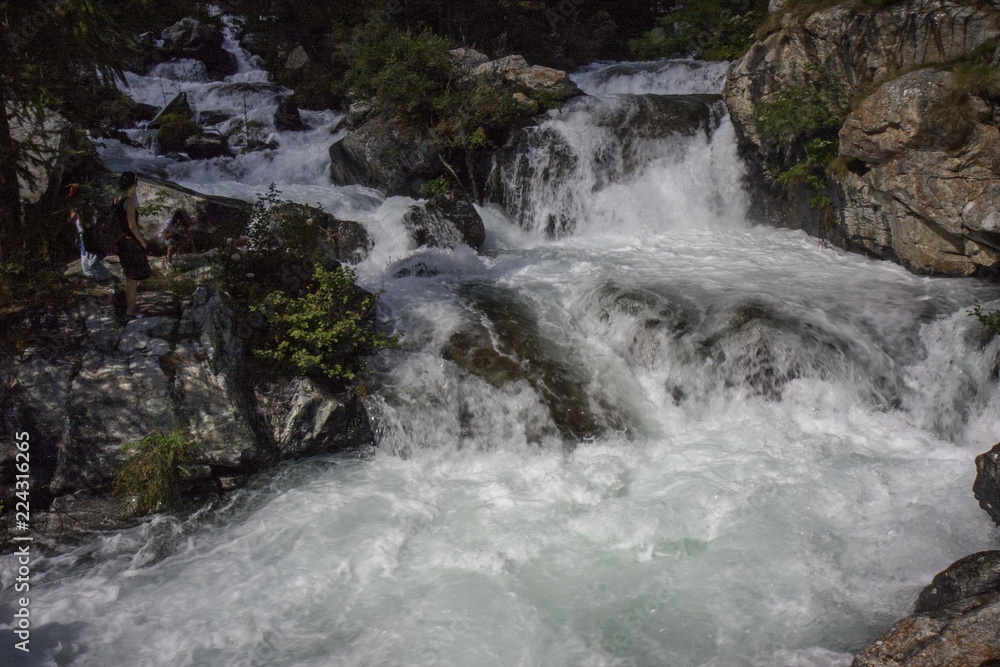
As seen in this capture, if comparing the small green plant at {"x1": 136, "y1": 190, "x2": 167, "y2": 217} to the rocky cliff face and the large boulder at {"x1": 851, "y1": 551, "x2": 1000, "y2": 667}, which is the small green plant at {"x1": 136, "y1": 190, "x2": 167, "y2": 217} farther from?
the rocky cliff face

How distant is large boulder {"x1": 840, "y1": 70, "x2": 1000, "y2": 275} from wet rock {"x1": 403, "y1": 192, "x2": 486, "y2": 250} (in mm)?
6683

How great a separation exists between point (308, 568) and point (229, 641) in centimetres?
91

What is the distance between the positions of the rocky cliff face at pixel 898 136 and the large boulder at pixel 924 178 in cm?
1

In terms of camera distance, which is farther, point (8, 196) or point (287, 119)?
point (287, 119)

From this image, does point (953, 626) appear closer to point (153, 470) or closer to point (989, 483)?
point (989, 483)

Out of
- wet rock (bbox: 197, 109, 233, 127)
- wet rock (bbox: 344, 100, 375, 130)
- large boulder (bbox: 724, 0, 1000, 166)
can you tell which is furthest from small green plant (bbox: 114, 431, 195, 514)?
wet rock (bbox: 197, 109, 233, 127)

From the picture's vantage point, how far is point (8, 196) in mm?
8000

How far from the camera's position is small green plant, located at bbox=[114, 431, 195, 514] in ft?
21.8

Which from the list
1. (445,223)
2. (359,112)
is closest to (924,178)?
(445,223)

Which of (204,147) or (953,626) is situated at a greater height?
(204,147)

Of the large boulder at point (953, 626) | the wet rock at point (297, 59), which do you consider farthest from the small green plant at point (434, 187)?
the large boulder at point (953, 626)

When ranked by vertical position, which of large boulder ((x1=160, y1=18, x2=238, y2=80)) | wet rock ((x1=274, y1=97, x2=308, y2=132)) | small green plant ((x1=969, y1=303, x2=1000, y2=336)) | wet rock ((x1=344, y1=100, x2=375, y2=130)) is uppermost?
large boulder ((x1=160, y1=18, x2=238, y2=80))

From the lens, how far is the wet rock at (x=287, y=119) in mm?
19719

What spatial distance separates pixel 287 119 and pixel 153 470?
51.1ft
